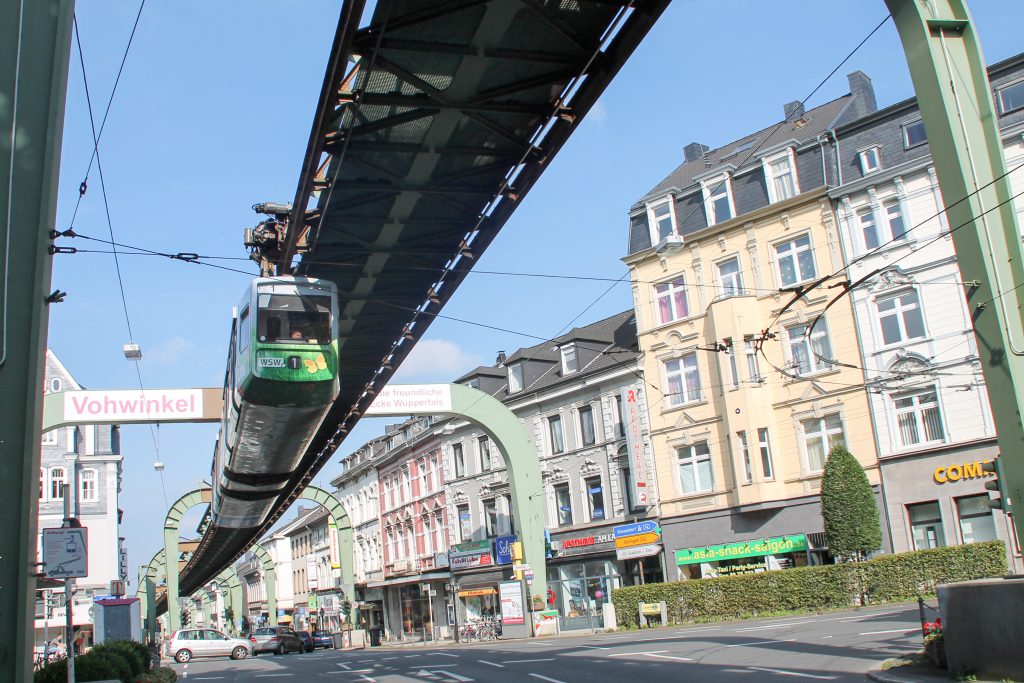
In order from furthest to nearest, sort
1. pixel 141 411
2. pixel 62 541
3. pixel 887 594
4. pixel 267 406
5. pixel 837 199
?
pixel 837 199 < pixel 141 411 < pixel 887 594 < pixel 267 406 < pixel 62 541

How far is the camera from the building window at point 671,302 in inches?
1535

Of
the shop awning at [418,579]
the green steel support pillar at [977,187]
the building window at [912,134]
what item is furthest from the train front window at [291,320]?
the shop awning at [418,579]

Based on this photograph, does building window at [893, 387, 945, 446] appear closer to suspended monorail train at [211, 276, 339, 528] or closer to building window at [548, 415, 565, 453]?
building window at [548, 415, 565, 453]

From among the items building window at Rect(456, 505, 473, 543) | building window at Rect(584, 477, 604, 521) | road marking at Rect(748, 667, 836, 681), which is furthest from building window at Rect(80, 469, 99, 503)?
road marking at Rect(748, 667, 836, 681)

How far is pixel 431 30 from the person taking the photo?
→ 1150 centimetres

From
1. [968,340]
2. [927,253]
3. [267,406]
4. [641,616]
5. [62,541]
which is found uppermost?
[927,253]

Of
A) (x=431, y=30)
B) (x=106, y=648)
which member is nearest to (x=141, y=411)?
(x=106, y=648)

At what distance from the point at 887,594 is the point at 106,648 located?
21819 mm

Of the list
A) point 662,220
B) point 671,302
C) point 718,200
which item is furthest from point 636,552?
point 718,200

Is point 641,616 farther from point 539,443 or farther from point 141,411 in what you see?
point 141,411

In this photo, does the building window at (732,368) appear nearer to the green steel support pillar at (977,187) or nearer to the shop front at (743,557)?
the shop front at (743,557)

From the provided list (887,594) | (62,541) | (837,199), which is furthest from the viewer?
(837,199)

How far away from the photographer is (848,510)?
3002 cm

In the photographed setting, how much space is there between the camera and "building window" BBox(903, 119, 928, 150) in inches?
1310
